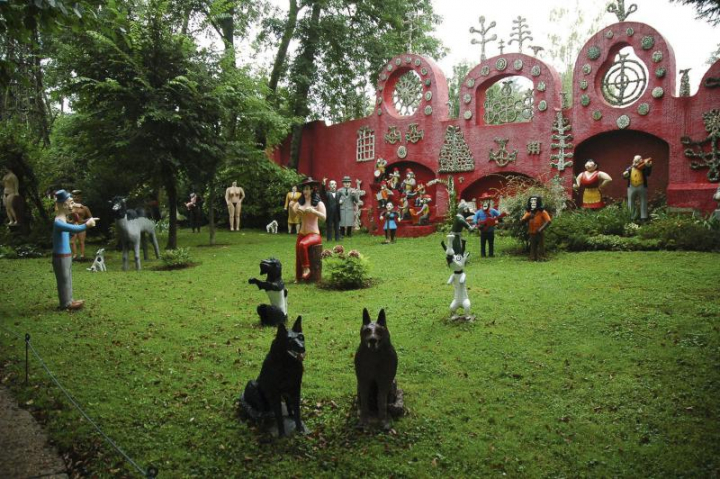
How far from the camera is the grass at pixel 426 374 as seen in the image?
3.85 metres

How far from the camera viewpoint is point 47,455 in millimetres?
3879

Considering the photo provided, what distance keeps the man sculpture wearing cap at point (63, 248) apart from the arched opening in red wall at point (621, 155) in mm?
12435

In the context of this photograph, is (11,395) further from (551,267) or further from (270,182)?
(270,182)

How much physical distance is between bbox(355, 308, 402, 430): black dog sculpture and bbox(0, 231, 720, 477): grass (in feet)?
0.60

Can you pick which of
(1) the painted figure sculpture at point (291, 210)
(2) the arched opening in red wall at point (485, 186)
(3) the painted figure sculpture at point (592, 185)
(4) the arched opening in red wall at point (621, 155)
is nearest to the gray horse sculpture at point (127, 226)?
(1) the painted figure sculpture at point (291, 210)

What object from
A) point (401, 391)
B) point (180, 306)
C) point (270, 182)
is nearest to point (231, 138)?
point (270, 182)

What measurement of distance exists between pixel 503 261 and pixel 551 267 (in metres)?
1.23

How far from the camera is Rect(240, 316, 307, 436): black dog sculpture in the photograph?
3.81 m

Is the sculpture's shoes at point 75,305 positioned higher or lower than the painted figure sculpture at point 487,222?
lower

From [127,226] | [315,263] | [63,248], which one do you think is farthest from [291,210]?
[63,248]

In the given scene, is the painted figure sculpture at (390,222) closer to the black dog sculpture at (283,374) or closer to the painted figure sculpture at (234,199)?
the painted figure sculpture at (234,199)

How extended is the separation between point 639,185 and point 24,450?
40.6 feet

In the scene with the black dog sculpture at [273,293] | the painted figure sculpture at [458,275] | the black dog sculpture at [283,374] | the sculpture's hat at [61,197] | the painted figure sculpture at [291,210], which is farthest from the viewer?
the painted figure sculpture at [291,210]

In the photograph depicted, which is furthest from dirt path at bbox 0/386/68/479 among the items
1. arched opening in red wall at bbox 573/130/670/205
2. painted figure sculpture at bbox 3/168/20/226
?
arched opening in red wall at bbox 573/130/670/205
